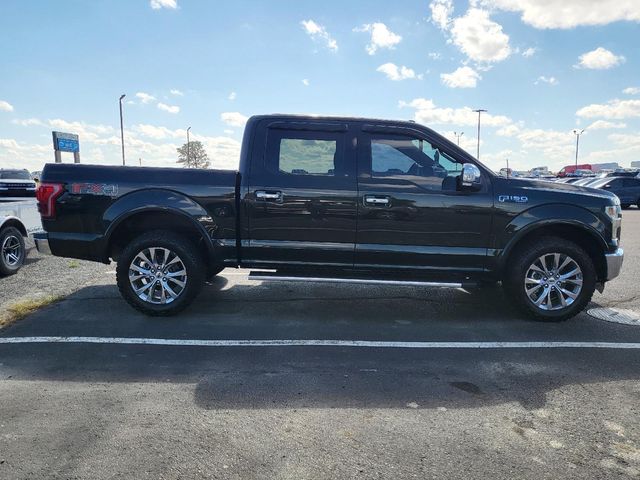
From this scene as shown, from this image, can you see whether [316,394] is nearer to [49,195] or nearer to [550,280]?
[550,280]

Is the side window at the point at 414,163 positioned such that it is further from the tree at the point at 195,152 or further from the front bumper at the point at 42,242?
the tree at the point at 195,152

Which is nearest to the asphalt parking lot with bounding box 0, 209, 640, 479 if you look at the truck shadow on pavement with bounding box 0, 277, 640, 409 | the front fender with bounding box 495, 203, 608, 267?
the truck shadow on pavement with bounding box 0, 277, 640, 409

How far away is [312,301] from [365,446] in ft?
10.4

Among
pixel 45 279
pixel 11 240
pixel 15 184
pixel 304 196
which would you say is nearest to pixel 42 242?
pixel 45 279

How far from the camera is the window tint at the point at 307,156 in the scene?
4988mm

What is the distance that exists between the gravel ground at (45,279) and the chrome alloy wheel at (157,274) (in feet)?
4.74

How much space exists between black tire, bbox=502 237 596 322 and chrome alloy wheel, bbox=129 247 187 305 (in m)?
3.56

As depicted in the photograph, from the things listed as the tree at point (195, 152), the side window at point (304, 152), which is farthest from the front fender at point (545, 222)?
the tree at point (195, 152)

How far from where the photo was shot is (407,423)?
2969 millimetres

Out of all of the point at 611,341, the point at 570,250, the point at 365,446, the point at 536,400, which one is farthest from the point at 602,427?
the point at 570,250

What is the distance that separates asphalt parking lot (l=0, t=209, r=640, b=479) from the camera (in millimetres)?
2557

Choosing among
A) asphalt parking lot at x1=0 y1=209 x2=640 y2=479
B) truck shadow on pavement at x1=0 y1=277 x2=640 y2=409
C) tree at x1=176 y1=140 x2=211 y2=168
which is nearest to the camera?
asphalt parking lot at x1=0 y1=209 x2=640 y2=479

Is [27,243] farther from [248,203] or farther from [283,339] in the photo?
[283,339]

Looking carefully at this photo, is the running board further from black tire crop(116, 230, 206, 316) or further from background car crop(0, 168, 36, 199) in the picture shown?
background car crop(0, 168, 36, 199)
